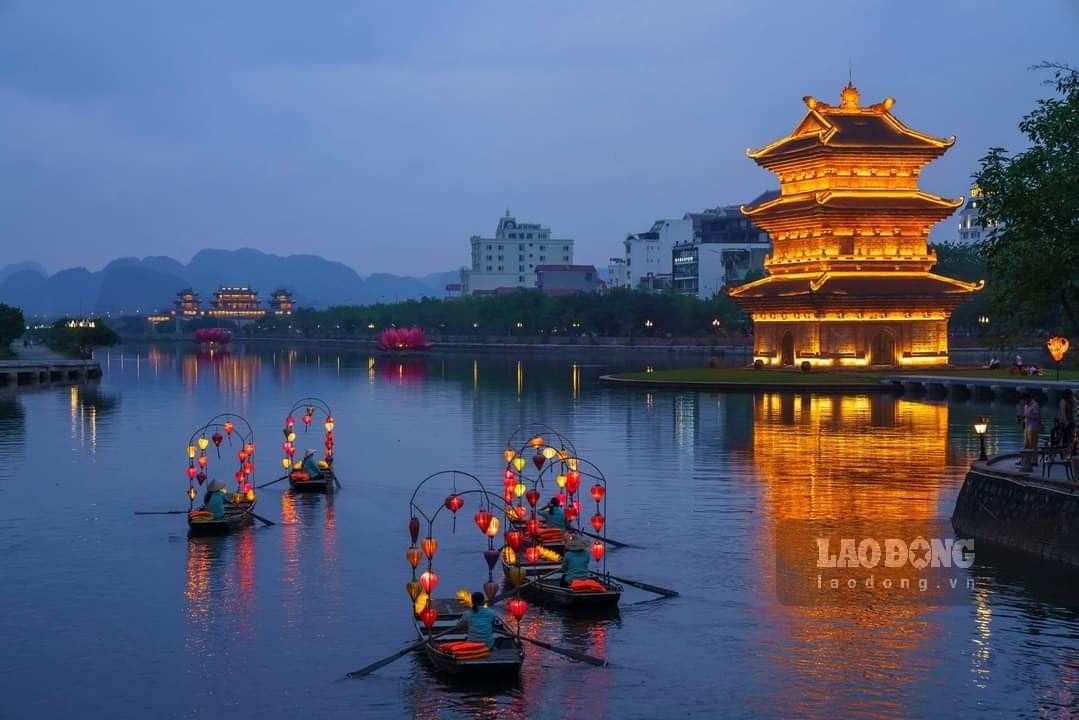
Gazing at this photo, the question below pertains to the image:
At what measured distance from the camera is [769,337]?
105312 millimetres

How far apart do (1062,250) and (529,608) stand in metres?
16.9

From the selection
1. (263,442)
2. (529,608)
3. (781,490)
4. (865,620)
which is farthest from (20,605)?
(263,442)

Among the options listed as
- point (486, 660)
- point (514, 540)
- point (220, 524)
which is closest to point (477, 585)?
point (514, 540)

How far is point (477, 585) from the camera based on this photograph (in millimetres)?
32625

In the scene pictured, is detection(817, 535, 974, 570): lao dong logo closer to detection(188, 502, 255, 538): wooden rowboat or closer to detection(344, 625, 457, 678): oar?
detection(344, 625, 457, 678): oar

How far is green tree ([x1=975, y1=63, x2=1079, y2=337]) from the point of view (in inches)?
1384

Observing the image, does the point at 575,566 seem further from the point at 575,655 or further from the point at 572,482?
the point at 572,482

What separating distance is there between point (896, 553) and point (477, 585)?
1105 cm

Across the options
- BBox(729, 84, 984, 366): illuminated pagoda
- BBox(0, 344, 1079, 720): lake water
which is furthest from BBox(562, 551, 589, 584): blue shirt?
BBox(729, 84, 984, 366): illuminated pagoda

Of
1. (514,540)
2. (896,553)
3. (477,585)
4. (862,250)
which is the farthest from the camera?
(862,250)

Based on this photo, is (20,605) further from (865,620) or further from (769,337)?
(769,337)

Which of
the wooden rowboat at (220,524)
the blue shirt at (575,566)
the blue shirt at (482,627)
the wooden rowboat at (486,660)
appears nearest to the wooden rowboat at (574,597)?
the blue shirt at (575,566)

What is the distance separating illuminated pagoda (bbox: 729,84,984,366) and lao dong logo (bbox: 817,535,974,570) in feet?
202

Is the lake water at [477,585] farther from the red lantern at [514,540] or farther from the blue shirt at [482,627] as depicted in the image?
the red lantern at [514,540]
